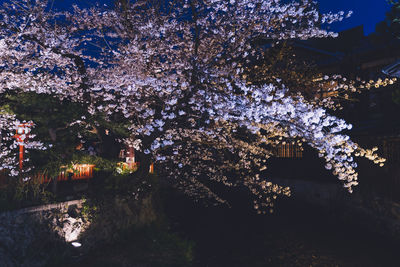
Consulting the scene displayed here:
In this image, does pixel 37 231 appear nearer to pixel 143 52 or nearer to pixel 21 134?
pixel 21 134

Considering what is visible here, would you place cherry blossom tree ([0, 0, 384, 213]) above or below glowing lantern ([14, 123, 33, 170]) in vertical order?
above

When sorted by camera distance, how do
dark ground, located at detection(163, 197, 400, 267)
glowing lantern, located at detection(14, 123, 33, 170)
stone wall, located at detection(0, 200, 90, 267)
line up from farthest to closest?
glowing lantern, located at detection(14, 123, 33, 170) → dark ground, located at detection(163, 197, 400, 267) → stone wall, located at detection(0, 200, 90, 267)

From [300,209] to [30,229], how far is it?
10955 millimetres

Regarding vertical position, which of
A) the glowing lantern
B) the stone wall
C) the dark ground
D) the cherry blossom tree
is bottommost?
the dark ground

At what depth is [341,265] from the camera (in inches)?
297

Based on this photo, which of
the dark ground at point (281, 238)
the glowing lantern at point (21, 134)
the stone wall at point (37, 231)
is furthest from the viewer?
the glowing lantern at point (21, 134)

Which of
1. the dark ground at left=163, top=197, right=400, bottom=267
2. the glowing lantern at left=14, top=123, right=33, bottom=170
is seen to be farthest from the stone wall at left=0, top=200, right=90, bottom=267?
the dark ground at left=163, top=197, right=400, bottom=267

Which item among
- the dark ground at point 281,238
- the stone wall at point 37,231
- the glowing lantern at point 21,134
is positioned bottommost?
the dark ground at point 281,238

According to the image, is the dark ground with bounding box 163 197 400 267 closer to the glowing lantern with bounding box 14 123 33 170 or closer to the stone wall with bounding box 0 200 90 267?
the stone wall with bounding box 0 200 90 267

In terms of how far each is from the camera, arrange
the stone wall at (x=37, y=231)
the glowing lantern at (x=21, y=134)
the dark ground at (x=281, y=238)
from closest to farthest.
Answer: the stone wall at (x=37, y=231) → the dark ground at (x=281, y=238) → the glowing lantern at (x=21, y=134)

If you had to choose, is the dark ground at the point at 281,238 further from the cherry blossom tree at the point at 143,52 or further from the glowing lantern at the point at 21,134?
the glowing lantern at the point at 21,134

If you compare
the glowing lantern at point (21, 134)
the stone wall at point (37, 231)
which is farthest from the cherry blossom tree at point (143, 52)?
the stone wall at point (37, 231)

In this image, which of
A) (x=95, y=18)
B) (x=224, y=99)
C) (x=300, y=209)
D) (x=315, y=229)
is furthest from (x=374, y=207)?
(x=95, y=18)

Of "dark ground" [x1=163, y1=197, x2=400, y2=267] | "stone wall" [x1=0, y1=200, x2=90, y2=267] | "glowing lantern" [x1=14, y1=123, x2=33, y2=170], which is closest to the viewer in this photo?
"stone wall" [x1=0, y1=200, x2=90, y2=267]
